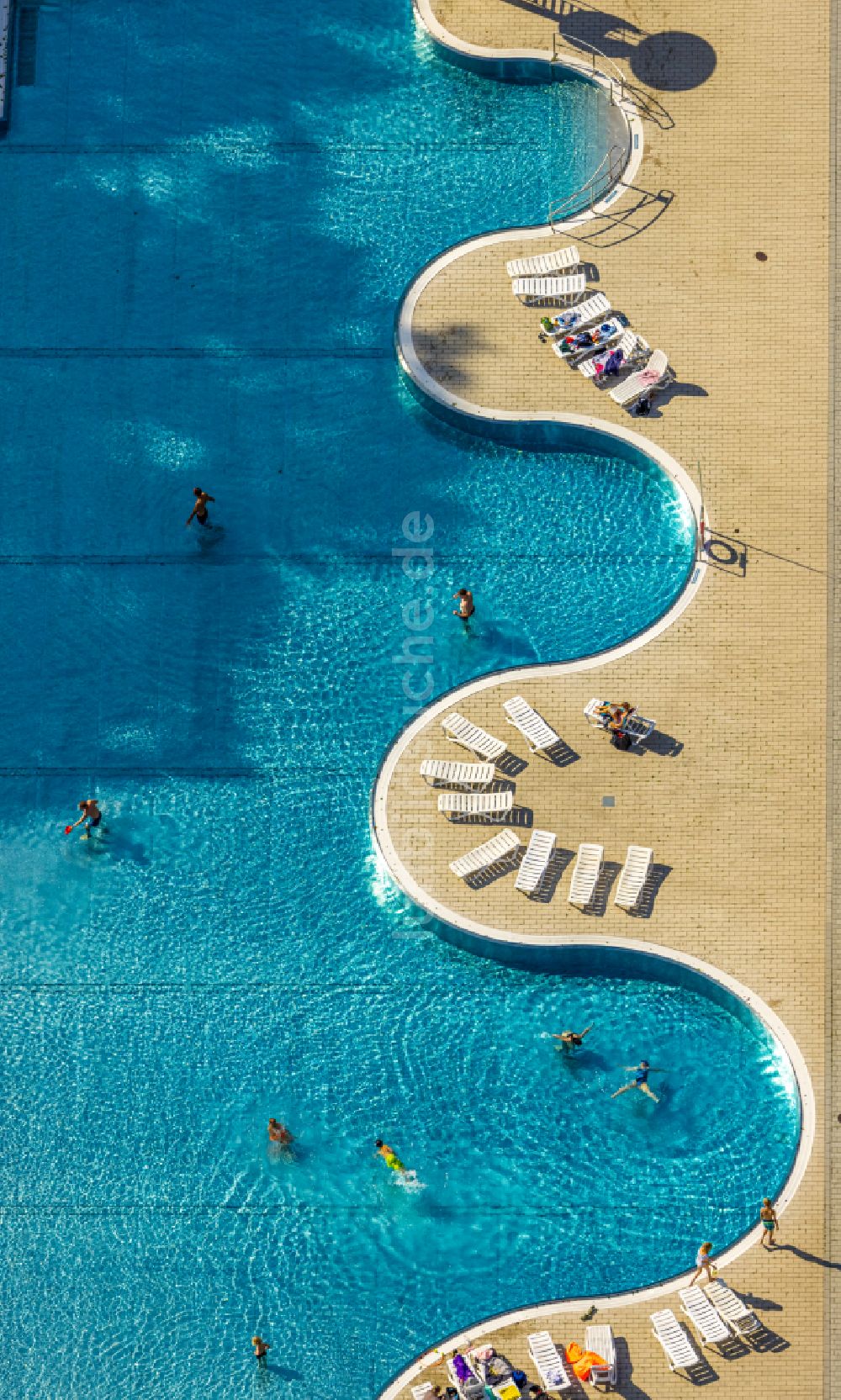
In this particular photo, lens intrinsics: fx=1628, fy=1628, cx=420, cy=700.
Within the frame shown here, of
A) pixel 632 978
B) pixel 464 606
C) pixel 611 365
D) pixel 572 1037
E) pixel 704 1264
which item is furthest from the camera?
pixel 611 365

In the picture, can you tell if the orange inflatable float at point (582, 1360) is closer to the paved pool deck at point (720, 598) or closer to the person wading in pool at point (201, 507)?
the paved pool deck at point (720, 598)

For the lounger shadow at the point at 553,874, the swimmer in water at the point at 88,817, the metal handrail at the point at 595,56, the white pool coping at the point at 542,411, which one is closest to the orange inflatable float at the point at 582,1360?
the lounger shadow at the point at 553,874

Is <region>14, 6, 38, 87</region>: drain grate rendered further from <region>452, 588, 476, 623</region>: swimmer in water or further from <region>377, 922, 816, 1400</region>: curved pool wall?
<region>377, 922, 816, 1400</region>: curved pool wall

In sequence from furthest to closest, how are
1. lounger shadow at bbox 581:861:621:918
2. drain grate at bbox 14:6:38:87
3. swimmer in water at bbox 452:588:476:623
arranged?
drain grate at bbox 14:6:38:87 → swimmer in water at bbox 452:588:476:623 → lounger shadow at bbox 581:861:621:918

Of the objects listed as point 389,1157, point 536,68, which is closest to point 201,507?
point 536,68

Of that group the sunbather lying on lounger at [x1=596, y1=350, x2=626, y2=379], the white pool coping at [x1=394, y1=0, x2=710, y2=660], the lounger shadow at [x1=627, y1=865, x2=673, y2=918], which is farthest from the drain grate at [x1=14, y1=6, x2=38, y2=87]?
the lounger shadow at [x1=627, y1=865, x2=673, y2=918]

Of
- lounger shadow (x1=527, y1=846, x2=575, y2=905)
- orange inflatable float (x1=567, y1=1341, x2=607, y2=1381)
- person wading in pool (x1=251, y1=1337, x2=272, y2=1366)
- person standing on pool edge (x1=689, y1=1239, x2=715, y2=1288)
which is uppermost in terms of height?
lounger shadow (x1=527, y1=846, x2=575, y2=905)

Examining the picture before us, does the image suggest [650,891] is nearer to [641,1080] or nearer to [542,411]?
[641,1080]

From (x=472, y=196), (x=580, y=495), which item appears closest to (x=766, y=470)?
(x=580, y=495)
